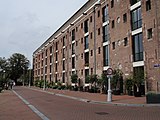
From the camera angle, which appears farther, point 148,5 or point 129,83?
point 129,83

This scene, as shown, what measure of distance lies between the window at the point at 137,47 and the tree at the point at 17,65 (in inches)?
3782

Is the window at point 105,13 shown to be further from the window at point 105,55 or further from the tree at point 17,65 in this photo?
the tree at point 17,65

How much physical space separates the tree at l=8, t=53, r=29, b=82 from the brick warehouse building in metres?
64.4

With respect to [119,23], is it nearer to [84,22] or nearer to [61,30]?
[84,22]

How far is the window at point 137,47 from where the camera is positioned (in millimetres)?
27434

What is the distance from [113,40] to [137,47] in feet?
18.8

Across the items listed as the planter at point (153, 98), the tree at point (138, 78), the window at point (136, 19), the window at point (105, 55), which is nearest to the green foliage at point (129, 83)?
the tree at point (138, 78)

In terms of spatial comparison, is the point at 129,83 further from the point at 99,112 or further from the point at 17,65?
the point at 17,65

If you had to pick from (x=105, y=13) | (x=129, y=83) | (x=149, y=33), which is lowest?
(x=129, y=83)

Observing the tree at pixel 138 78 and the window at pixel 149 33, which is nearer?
the tree at pixel 138 78

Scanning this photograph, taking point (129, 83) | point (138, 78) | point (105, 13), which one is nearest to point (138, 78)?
point (138, 78)

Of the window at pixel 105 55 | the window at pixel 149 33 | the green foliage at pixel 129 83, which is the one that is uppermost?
the window at pixel 149 33

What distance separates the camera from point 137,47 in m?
28.4

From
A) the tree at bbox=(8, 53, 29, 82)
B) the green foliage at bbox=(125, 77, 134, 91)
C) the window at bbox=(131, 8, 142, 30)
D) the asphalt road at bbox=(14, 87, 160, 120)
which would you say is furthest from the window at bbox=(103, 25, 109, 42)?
the tree at bbox=(8, 53, 29, 82)
